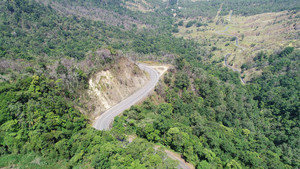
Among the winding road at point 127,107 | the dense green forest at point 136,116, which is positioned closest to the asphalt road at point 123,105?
the winding road at point 127,107

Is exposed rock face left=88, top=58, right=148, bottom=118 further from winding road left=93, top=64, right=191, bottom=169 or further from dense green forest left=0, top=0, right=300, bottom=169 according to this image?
dense green forest left=0, top=0, right=300, bottom=169

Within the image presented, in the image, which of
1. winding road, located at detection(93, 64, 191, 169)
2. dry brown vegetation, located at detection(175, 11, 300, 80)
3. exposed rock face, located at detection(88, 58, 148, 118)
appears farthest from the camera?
dry brown vegetation, located at detection(175, 11, 300, 80)

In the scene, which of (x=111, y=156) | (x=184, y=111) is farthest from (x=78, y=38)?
(x=111, y=156)

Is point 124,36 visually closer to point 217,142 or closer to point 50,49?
point 50,49

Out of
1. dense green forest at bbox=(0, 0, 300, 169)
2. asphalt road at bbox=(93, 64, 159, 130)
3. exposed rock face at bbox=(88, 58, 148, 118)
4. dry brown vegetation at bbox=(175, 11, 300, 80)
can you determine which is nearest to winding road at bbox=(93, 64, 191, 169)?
asphalt road at bbox=(93, 64, 159, 130)

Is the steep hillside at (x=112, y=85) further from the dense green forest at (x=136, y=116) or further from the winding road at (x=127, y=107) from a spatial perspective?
the dense green forest at (x=136, y=116)

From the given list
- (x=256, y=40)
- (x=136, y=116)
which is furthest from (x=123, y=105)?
(x=256, y=40)

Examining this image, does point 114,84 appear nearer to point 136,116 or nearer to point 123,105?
point 123,105
